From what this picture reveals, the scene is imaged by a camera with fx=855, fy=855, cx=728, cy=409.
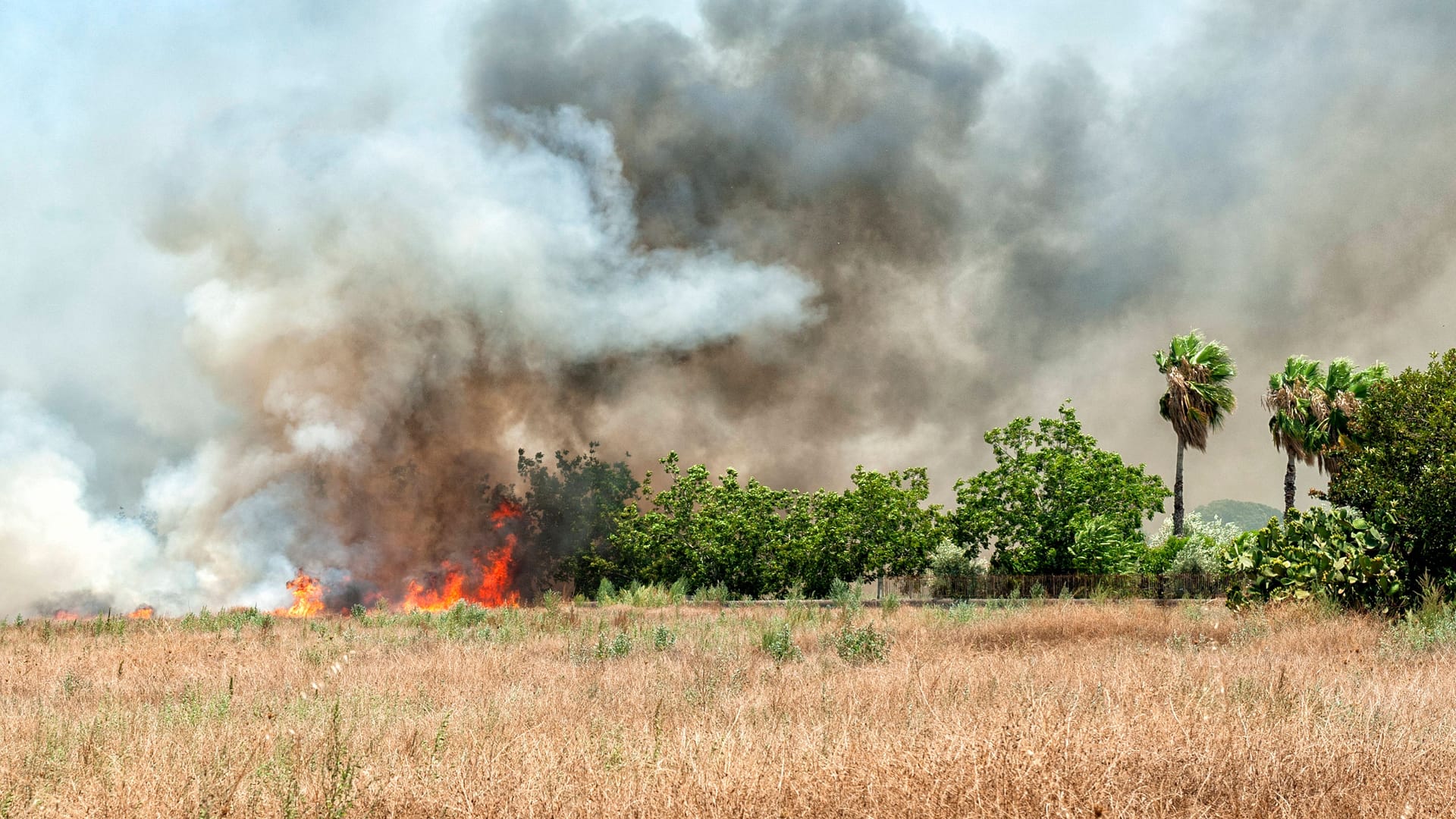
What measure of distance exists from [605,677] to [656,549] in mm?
30797

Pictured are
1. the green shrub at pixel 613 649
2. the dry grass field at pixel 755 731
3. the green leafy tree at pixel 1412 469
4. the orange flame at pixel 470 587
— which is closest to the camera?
the dry grass field at pixel 755 731

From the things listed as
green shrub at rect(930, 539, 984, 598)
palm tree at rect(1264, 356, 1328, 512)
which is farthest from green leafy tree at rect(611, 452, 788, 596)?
palm tree at rect(1264, 356, 1328, 512)

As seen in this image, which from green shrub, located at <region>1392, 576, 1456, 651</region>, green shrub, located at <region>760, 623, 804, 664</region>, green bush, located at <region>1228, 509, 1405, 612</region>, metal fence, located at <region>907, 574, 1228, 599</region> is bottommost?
metal fence, located at <region>907, 574, 1228, 599</region>

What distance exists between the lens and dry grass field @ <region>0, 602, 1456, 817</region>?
13.9 ft

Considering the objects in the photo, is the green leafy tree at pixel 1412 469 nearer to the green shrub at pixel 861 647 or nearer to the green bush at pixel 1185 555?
the green shrub at pixel 861 647

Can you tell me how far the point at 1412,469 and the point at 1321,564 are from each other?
9.25ft

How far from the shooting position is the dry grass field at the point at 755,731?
423 cm

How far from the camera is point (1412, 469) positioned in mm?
15922

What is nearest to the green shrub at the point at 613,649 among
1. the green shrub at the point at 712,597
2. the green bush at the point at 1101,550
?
the green shrub at the point at 712,597

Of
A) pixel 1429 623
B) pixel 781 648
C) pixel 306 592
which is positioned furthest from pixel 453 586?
pixel 1429 623

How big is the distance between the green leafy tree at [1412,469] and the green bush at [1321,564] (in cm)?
44

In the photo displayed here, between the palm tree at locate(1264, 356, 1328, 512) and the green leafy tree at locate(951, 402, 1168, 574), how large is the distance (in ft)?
19.5

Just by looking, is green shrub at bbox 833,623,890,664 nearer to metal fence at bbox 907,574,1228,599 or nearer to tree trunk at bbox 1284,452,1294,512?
metal fence at bbox 907,574,1228,599

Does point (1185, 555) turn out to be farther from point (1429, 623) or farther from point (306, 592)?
point (306, 592)
